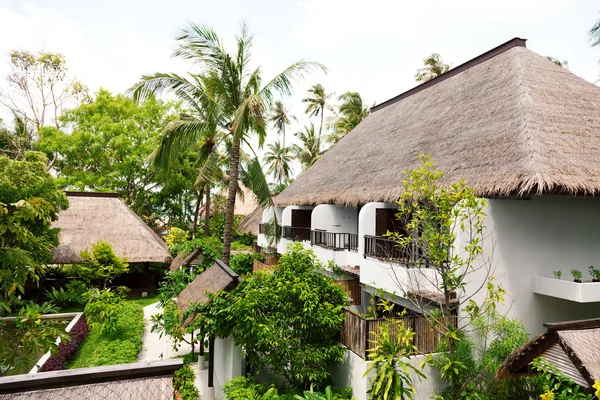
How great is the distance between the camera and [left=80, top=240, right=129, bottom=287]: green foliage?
602 inches

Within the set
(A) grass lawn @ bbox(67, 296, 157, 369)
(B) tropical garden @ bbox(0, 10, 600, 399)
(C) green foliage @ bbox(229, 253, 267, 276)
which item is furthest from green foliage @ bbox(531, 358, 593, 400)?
(C) green foliage @ bbox(229, 253, 267, 276)

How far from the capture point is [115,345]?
414 inches

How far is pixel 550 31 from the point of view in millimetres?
11945

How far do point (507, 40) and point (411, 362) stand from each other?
9.15m

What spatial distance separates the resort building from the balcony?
17 mm

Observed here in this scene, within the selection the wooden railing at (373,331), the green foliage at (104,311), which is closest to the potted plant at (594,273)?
the wooden railing at (373,331)

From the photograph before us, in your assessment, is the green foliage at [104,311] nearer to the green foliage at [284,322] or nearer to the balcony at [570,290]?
the green foliage at [284,322]

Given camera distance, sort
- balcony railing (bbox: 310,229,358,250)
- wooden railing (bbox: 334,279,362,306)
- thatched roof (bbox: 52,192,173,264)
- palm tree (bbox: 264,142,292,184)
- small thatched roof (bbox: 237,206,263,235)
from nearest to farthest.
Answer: wooden railing (bbox: 334,279,362,306) → balcony railing (bbox: 310,229,358,250) → thatched roof (bbox: 52,192,173,264) → small thatched roof (bbox: 237,206,263,235) → palm tree (bbox: 264,142,292,184)

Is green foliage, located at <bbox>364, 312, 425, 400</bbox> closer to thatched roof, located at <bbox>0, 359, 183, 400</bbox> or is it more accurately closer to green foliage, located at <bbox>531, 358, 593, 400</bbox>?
green foliage, located at <bbox>531, 358, 593, 400</bbox>

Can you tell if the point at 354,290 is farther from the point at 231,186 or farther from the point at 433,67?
the point at 433,67

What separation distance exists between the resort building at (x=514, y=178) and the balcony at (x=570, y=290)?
2 centimetres

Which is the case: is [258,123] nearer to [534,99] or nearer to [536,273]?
[534,99]

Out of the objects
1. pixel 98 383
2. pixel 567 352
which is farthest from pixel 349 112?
pixel 98 383

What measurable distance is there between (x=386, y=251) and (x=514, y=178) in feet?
9.95
